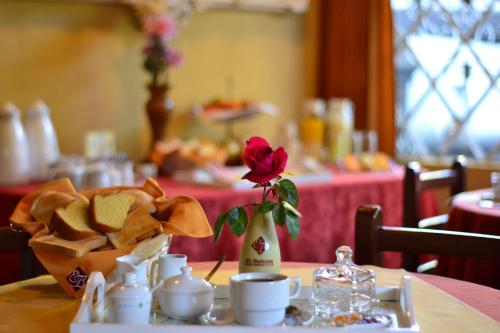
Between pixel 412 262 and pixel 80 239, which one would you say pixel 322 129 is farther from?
pixel 80 239

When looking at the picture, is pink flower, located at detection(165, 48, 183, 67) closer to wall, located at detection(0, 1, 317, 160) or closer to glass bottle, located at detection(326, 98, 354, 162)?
wall, located at detection(0, 1, 317, 160)

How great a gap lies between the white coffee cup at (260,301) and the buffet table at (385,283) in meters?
0.21

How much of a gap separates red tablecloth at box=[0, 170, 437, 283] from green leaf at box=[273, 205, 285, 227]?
1.21 meters

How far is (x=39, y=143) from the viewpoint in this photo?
9.21 ft

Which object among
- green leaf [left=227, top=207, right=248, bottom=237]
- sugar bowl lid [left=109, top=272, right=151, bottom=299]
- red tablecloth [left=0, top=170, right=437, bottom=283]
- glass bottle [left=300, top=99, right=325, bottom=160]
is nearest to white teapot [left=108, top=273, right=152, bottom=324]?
sugar bowl lid [left=109, top=272, right=151, bottom=299]

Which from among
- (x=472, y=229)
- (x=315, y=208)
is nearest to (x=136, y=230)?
(x=472, y=229)

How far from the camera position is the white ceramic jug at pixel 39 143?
2799 mm

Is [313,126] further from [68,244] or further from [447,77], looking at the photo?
[68,244]

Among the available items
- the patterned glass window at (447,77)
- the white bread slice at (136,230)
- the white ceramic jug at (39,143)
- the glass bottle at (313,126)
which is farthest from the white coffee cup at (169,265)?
the patterned glass window at (447,77)

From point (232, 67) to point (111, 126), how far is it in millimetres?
801

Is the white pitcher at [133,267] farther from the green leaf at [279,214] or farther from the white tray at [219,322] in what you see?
the green leaf at [279,214]

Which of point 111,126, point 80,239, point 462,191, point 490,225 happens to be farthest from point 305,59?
point 80,239

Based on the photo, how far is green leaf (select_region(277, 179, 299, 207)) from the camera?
3.85 ft

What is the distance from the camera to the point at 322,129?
12.8ft
